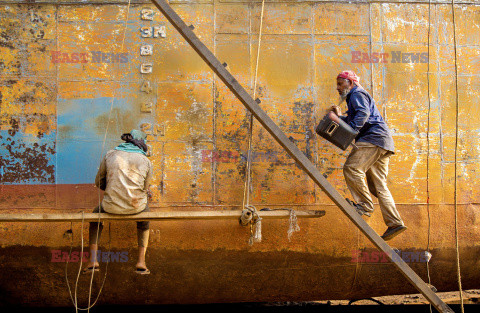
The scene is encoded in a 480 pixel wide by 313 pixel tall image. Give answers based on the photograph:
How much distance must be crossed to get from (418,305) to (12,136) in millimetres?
6296

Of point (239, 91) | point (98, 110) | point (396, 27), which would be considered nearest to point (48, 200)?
point (98, 110)

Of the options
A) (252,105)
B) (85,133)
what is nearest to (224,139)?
(252,105)

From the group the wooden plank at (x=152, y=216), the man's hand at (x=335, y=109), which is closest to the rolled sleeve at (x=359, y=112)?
the man's hand at (x=335, y=109)

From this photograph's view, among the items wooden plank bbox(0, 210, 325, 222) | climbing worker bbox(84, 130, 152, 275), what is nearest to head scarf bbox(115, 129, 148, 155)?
climbing worker bbox(84, 130, 152, 275)

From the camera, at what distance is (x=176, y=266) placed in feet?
18.3

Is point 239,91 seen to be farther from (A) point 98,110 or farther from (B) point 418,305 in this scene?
(B) point 418,305

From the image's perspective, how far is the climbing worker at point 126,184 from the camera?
4.61 meters

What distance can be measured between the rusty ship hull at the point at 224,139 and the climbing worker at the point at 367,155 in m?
0.95

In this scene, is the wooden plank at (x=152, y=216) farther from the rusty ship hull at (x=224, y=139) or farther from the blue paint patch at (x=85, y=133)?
the blue paint patch at (x=85, y=133)

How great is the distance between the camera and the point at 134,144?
16.0 feet

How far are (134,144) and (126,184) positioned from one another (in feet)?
1.58

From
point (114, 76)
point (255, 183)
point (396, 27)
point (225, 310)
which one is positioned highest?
point (396, 27)

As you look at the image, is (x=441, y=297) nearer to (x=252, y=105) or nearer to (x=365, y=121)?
(x=365, y=121)

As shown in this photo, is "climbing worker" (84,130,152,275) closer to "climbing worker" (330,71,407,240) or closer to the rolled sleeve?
→ "climbing worker" (330,71,407,240)
